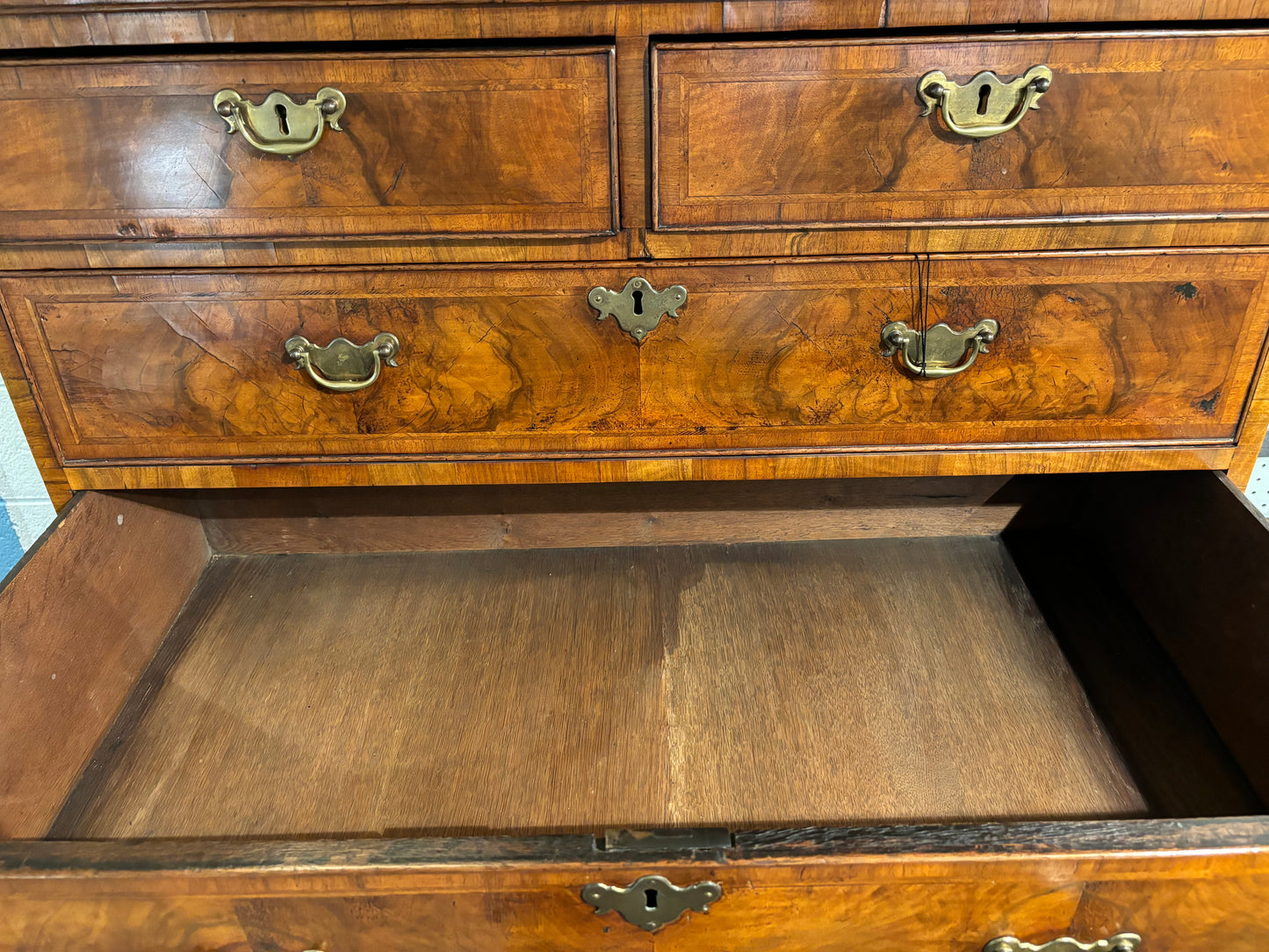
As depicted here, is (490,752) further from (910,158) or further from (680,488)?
(910,158)

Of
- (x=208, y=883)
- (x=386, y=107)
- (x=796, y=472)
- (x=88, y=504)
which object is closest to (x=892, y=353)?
(x=796, y=472)

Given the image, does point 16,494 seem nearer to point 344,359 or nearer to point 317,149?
point 344,359

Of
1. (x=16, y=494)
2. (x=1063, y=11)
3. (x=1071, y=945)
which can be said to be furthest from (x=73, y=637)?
(x=1063, y=11)

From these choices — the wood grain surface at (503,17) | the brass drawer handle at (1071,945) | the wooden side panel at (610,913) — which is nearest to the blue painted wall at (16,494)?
the wood grain surface at (503,17)

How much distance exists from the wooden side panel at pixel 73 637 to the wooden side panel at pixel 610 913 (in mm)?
233

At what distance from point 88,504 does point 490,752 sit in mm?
525

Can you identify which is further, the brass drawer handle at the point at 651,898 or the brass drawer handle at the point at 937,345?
the brass drawer handle at the point at 937,345

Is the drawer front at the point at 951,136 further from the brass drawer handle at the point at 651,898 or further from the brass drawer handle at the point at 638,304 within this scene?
the brass drawer handle at the point at 651,898

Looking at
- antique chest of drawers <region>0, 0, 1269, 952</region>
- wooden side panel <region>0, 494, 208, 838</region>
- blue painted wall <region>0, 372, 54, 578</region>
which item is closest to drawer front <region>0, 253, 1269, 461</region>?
antique chest of drawers <region>0, 0, 1269, 952</region>

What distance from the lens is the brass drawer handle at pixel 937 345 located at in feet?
2.81

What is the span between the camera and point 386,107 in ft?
2.47

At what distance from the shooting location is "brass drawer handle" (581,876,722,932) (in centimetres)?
63

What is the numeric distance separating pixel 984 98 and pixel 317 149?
59cm

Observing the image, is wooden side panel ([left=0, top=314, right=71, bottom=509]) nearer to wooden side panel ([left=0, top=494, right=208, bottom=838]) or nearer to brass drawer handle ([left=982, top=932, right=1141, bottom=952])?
wooden side panel ([left=0, top=494, right=208, bottom=838])
